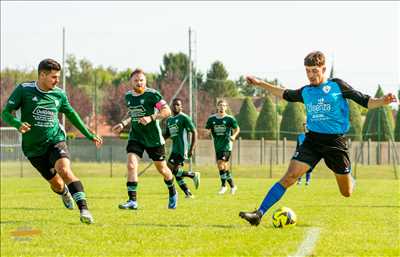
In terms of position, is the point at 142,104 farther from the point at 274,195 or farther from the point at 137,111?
the point at 274,195

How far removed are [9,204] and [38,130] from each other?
23.1 feet

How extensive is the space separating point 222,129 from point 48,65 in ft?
34.6

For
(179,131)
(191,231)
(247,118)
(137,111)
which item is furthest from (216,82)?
(191,231)

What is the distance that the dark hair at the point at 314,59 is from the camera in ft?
30.2

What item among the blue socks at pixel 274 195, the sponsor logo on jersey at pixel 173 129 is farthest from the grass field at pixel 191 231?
the sponsor logo on jersey at pixel 173 129

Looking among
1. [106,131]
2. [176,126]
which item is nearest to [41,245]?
[176,126]

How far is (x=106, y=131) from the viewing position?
75.9 m

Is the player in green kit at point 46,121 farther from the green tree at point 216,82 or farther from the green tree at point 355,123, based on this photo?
the green tree at point 355,123

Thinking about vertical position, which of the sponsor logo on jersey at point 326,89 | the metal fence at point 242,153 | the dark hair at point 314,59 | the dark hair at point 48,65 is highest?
the dark hair at point 314,59

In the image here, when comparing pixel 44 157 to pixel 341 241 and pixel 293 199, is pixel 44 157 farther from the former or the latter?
pixel 293 199

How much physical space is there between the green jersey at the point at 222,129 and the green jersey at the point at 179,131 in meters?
1.70

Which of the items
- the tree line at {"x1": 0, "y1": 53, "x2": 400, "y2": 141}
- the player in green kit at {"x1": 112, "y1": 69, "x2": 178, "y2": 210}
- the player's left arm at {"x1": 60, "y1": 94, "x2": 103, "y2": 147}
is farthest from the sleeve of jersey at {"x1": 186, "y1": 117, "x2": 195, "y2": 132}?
the tree line at {"x1": 0, "y1": 53, "x2": 400, "y2": 141}

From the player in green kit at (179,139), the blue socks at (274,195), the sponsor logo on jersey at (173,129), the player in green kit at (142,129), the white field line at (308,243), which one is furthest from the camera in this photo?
the sponsor logo on jersey at (173,129)

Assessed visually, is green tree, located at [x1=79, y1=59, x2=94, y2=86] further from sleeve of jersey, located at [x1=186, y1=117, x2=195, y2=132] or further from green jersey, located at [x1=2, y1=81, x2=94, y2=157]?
green jersey, located at [x1=2, y1=81, x2=94, y2=157]
